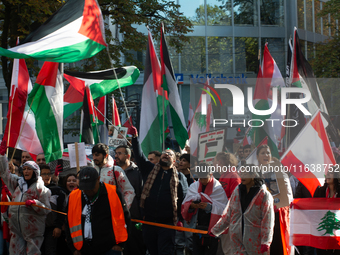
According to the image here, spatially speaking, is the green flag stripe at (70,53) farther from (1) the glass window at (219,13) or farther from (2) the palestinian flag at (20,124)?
(1) the glass window at (219,13)

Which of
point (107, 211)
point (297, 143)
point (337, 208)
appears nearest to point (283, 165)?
point (297, 143)

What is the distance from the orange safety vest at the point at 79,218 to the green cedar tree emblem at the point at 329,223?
243cm

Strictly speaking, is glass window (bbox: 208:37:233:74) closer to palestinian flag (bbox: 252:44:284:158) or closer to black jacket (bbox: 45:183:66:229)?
palestinian flag (bbox: 252:44:284:158)

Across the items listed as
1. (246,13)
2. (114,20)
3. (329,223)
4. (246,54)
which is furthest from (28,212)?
(246,13)

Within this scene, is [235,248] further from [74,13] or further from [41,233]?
[74,13]

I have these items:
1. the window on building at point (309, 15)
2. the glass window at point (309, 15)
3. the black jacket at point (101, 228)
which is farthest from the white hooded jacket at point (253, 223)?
the glass window at point (309, 15)

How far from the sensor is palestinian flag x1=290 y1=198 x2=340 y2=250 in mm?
5555

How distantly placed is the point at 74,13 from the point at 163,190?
3039 mm

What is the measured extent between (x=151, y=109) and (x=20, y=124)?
7.22ft

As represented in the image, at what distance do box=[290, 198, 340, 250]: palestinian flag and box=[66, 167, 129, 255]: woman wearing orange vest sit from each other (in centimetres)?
224

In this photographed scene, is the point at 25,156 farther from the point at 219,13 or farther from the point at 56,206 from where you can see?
the point at 219,13

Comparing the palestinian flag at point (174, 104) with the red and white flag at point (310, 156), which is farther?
the palestinian flag at point (174, 104)

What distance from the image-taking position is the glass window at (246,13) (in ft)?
109

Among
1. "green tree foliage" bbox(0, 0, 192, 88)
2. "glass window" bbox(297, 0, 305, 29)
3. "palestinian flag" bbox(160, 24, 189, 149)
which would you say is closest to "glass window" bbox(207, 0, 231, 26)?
"glass window" bbox(297, 0, 305, 29)
